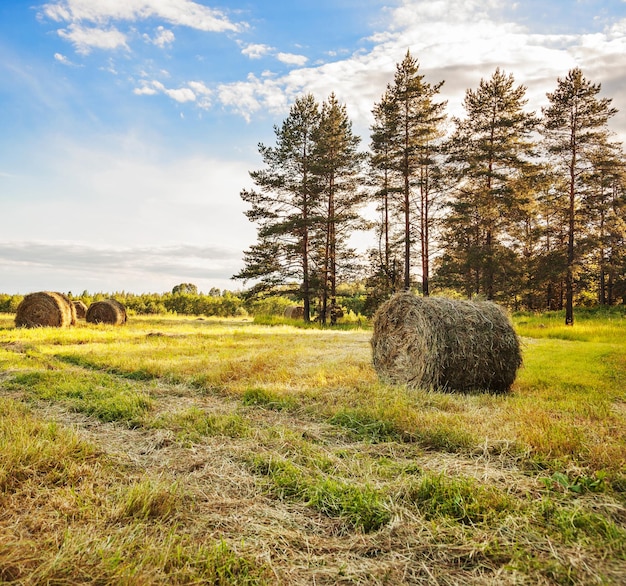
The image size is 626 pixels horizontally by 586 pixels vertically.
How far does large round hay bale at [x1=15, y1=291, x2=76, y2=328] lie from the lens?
17375mm

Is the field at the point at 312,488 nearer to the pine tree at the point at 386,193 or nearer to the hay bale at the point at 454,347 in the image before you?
the hay bale at the point at 454,347

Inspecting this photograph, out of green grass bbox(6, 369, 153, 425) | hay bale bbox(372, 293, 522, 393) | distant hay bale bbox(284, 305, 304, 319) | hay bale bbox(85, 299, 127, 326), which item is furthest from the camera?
distant hay bale bbox(284, 305, 304, 319)

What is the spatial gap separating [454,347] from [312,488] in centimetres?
425

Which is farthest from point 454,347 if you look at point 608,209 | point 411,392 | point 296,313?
point 608,209

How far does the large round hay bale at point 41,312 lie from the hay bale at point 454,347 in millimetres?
15872

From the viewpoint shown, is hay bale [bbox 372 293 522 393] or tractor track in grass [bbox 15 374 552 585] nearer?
tractor track in grass [bbox 15 374 552 585]

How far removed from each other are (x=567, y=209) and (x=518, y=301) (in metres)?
16.1

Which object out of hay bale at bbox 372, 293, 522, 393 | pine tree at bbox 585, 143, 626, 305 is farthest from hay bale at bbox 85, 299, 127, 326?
pine tree at bbox 585, 143, 626, 305

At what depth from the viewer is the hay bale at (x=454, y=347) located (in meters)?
6.41

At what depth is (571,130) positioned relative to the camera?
888 inches

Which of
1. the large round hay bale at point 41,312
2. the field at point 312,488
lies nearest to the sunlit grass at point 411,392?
the field at point 312,488

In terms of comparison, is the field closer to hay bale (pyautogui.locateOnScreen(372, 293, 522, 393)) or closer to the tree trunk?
hay bale (pyautogui.locateOnScreen(372, 293, 522, 393))

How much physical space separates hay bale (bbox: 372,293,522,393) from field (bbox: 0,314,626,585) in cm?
67

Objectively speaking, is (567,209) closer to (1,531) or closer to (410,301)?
(410,301)
